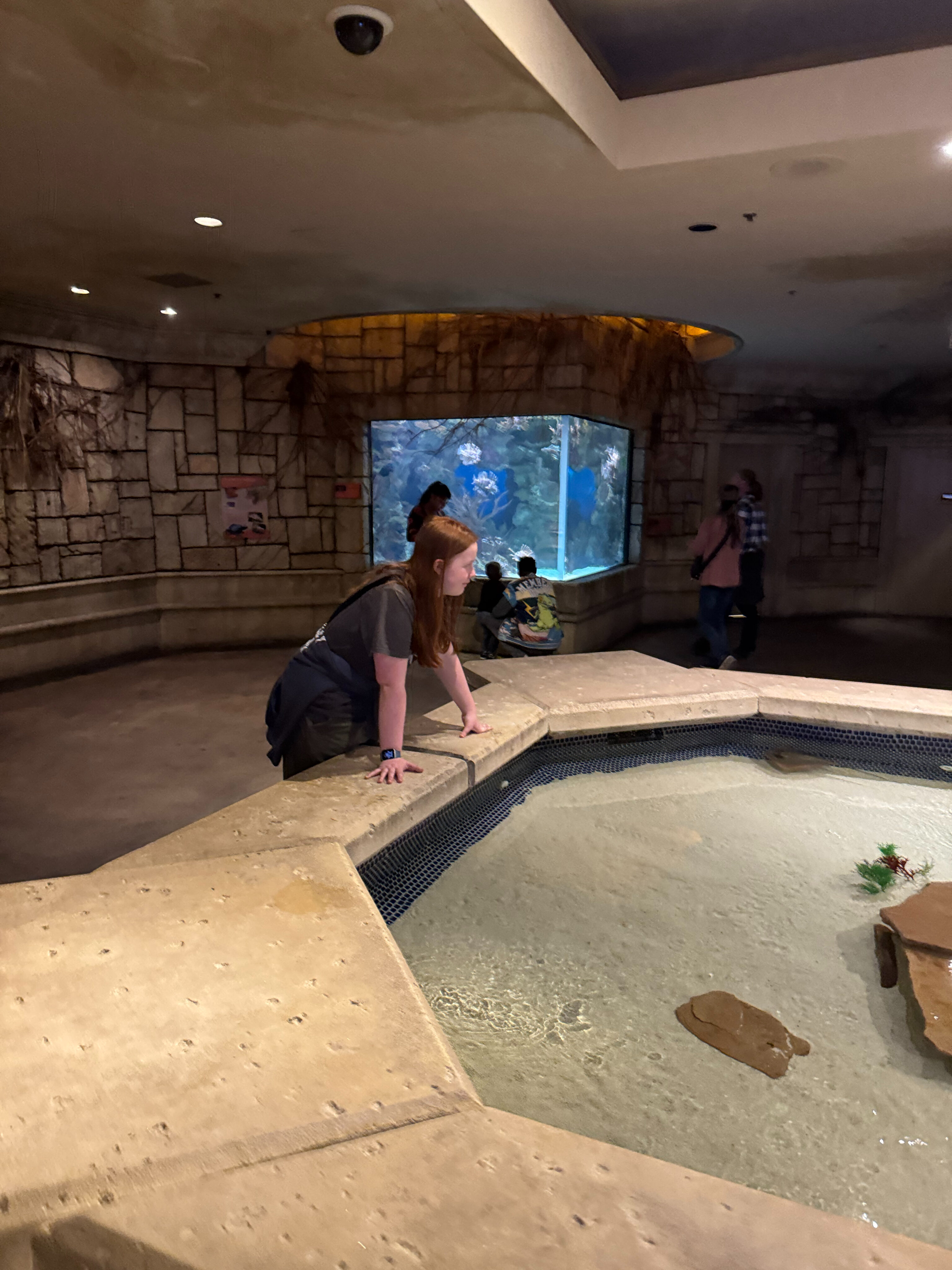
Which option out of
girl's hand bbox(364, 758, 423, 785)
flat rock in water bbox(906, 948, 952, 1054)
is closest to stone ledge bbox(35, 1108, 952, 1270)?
flat rock in water bbox(906, 948, 952, 1054)

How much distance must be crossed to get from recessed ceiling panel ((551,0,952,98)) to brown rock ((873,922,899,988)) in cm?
391

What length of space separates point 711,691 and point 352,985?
2.81m

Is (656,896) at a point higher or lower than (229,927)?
lower

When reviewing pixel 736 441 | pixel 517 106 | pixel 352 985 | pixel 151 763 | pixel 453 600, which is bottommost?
pixel 151 763

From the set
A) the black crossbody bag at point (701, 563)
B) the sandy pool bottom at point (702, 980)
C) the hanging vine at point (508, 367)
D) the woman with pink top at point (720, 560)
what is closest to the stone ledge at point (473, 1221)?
the sandy pool bottom at point (702, 980)

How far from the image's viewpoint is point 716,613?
26.7 feet

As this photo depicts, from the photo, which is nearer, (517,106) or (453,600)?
(453,600)

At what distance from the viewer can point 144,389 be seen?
8672mm

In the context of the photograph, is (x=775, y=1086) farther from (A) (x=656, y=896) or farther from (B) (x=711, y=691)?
(B) (x=711, y=691)

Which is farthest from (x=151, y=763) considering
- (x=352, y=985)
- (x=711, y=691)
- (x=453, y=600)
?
(x=352, y=985)

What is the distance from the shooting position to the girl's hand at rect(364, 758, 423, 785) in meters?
2.69

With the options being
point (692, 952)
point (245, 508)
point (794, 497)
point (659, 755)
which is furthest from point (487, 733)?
point (794, 497)

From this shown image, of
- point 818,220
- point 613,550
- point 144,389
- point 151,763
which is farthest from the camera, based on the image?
point 613,550

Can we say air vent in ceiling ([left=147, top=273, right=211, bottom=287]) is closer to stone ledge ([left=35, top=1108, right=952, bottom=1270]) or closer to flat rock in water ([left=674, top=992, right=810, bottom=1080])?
flat rock in water ([left=674, top=992, right=810, bottom=1080])
